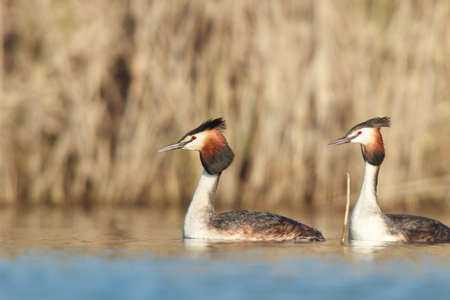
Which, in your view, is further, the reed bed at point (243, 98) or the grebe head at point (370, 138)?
the reed bed at point (243, 98)

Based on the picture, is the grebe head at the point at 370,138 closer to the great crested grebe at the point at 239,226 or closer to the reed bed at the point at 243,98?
the great crested grebe at the point at 239,226

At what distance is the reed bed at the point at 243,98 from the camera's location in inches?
444

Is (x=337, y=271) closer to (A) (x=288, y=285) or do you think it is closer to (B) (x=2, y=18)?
(A) (x=288, y=285)

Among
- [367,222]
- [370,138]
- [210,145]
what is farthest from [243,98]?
[367,222]

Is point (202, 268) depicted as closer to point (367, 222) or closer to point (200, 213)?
point (200, 213)

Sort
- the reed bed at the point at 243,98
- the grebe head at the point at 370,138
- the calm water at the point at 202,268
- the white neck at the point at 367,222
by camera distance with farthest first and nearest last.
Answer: the reed bed at the point at 243,98 < the grebe head at the point at 370,138 < the white neck at the point at 367,222 < the calm water at the point at 202,268

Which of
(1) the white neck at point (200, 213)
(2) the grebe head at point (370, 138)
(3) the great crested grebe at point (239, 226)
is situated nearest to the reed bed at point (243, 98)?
(2) the grebe head at point (370, 138)

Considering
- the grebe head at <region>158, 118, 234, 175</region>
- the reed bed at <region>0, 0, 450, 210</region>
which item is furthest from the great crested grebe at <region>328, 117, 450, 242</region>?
the reed bed at <region>0, 0, 450, 210</region>

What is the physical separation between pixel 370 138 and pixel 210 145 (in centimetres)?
159

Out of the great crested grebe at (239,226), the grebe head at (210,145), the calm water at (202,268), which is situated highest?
the grebe head at (210,145)

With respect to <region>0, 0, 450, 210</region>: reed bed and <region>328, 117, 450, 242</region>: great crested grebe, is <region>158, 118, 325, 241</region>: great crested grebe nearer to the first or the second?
<region>328, 117, 450, 242</region>: great crested grebe

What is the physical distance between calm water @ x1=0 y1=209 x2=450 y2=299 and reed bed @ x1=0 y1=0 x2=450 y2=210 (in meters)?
2.68

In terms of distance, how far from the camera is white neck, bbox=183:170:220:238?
8.14 metres

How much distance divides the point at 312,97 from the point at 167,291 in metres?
6.38
